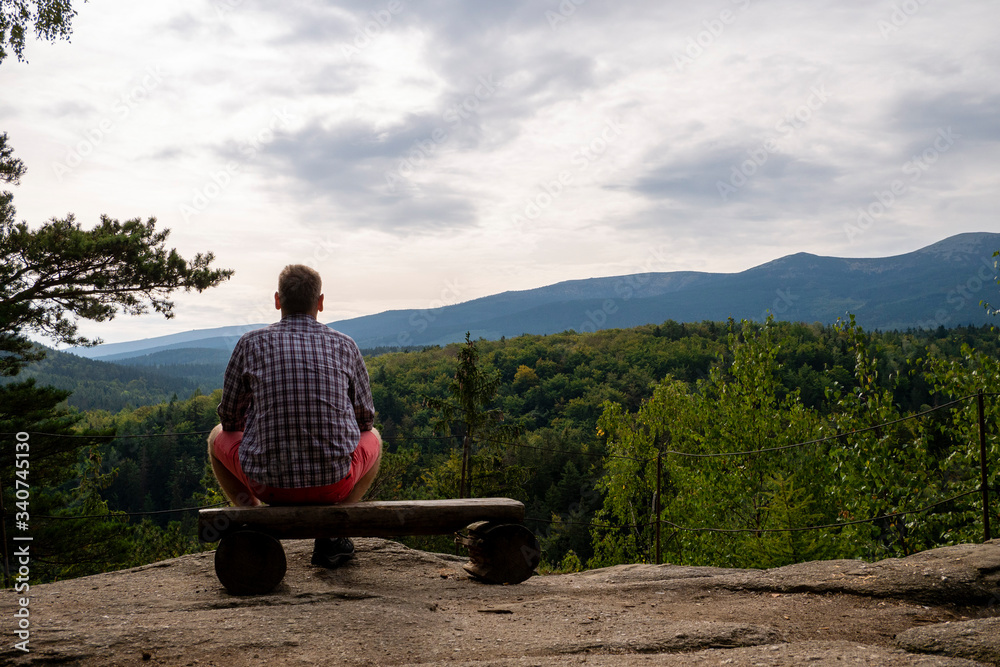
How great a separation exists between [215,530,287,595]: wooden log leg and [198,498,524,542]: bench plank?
54 mm

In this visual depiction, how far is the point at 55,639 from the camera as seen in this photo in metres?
2.42

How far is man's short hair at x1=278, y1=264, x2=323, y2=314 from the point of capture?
10.9ft

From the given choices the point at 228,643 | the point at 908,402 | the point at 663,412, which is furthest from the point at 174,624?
the point at 908,402

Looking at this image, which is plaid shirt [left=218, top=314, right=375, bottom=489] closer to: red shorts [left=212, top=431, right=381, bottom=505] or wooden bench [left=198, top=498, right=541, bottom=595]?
red shorts [left=212, top=431, right=381, bottom=505]

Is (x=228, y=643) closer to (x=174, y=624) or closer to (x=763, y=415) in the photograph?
(x=174, y=624)

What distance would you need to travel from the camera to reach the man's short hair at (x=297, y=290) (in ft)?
10.9

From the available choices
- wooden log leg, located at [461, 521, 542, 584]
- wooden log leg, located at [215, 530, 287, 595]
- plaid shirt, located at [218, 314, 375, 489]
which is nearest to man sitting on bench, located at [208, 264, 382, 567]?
plaid shirt, located at [218, 314, 375, 489]

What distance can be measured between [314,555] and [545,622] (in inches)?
65.4

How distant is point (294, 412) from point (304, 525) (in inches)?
23.9

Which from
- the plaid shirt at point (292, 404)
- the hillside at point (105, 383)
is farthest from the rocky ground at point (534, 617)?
the hillside at point (105, 383)

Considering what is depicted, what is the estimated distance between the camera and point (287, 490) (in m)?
3.24

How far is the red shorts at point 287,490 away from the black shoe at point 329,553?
68 cm

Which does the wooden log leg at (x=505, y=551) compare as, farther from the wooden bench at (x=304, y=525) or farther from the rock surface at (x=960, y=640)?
the rock surface at (x=960, y=640)

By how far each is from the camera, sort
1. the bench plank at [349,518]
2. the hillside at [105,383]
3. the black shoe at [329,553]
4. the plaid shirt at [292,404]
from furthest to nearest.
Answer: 1. the hillside at [105,383]
2. the black shoe at [329,553]
3. the bench plank at [349,518]
4. the plaid shirt at [292,404]
